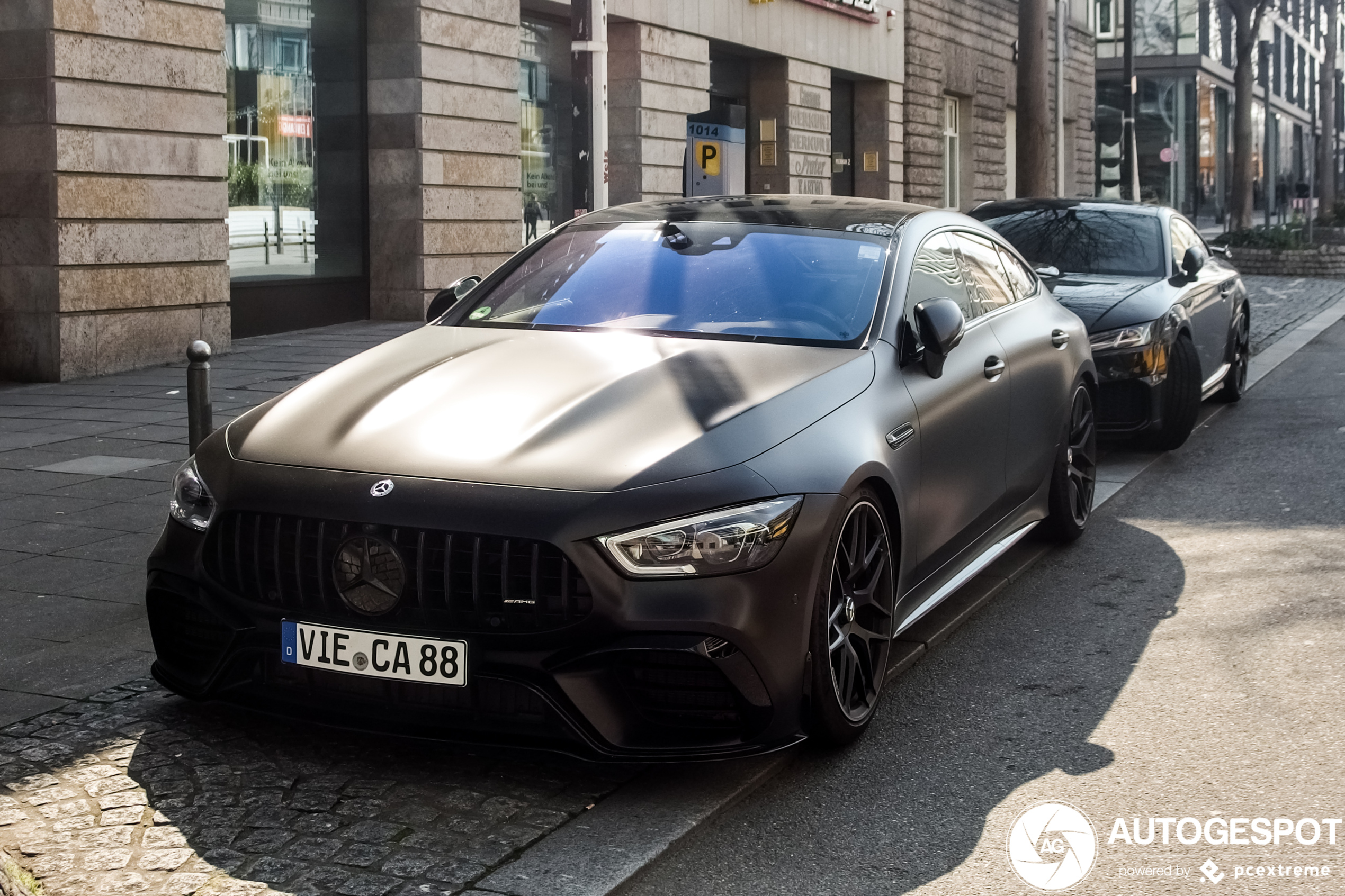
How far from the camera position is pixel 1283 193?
51.6 metres

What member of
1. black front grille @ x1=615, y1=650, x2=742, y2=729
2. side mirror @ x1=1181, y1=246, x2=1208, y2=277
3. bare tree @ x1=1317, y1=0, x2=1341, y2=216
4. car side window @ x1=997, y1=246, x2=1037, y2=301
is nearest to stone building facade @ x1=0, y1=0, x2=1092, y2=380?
side mirror @ x1=1181, y1=246, x2=1208, y2=277

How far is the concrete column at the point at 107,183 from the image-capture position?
11914 mm

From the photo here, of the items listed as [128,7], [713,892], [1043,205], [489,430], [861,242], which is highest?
[128,7]

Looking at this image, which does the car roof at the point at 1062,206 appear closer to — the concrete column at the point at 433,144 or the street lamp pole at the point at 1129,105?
the concrete column at the point at 433,144

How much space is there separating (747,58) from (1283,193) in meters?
32.8

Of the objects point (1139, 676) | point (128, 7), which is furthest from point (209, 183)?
point (1139, 676)

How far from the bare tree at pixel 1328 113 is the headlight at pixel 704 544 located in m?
40.3

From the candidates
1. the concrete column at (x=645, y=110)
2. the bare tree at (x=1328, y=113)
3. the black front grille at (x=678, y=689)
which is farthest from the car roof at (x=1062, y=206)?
the bare tree at (x=1328, y=113)

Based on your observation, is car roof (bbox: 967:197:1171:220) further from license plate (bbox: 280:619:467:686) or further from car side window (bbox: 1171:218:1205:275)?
license plate (bbox: 280:619:467:686)

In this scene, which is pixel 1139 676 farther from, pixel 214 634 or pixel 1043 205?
pixel 1043 205

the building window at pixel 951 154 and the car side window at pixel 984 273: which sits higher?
the building window at pixel 951 154

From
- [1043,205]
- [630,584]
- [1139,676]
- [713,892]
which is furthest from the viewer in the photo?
[1043,205]

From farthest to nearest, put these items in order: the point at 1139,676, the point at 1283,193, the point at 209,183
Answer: the point at 1283,193 → the point at 209,183 → the point at 1139,676

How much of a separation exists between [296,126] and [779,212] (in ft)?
37.9
